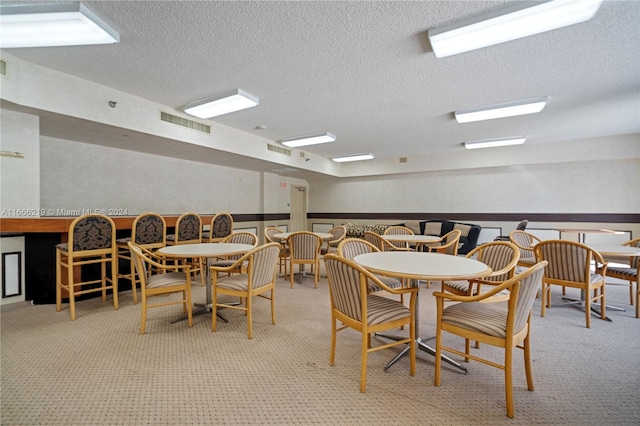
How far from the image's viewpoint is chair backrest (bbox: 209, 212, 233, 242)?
4605 mm

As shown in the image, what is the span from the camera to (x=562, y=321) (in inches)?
121

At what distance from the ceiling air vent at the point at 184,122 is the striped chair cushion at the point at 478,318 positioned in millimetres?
4574

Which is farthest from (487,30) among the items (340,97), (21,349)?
(21,349)

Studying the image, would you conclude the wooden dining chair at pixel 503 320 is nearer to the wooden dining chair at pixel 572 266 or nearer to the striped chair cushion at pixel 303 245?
the wooden dining chair at pixel 572 266

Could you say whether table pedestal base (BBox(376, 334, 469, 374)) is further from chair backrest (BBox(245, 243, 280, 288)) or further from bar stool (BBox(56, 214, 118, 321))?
bar stool (BBox(56, 214, 118, 321))

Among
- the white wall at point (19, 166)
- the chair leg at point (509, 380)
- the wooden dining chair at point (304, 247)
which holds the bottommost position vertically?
the chair leg at point (509, 380)

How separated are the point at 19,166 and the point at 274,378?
3880mm

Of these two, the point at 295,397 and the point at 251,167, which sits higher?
the point at 251,167

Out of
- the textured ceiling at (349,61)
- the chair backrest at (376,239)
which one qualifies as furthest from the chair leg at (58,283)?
the chair backrest at (376,239)

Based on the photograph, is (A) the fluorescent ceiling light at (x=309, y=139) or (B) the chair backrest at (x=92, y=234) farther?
(A) the fluorescent ceiling light at (x=309, y=139)

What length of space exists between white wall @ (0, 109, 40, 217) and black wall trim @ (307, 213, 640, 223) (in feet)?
25.3

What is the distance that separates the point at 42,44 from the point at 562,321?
19.1 ft

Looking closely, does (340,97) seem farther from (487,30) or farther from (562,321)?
(562,321)

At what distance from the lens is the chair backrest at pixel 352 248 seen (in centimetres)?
278
